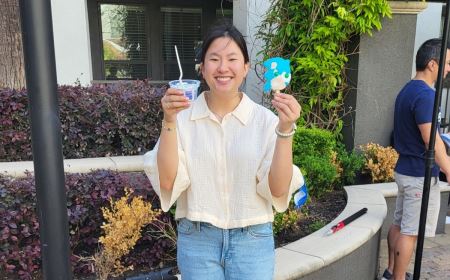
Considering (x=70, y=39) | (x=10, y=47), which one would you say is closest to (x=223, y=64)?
(x=10, y=47)

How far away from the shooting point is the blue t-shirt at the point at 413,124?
115 inches

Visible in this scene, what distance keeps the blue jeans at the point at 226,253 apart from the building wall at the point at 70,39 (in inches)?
220

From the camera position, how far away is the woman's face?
1.60 m

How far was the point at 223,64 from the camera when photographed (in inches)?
62.9

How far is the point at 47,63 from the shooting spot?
1388mm

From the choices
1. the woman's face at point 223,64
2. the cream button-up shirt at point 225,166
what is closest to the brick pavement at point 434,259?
the cream button-up shirt at point 225,166

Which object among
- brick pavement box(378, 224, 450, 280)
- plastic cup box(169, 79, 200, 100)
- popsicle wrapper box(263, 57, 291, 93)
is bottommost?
brick pavement box(378, 224, 450, 280)

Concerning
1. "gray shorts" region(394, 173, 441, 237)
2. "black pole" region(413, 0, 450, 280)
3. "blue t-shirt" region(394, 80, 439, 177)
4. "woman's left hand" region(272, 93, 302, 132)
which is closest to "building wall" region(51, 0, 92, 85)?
"blue t-shirt" region(394, 80, 439, 177)

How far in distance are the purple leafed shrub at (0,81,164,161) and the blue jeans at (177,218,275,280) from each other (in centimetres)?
297

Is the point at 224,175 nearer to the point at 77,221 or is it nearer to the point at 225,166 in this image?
the point at 225,166

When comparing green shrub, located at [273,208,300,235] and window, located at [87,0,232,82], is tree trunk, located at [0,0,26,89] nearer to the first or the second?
green shrub, located at [273,208,300,235]

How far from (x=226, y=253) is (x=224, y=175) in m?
0.32

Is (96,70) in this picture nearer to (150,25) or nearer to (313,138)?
(150,25)

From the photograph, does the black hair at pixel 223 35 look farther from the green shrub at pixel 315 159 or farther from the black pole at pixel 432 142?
the green shrub at pixel 315 159
